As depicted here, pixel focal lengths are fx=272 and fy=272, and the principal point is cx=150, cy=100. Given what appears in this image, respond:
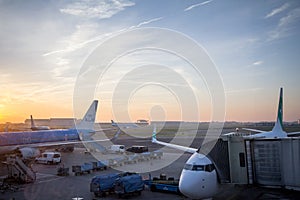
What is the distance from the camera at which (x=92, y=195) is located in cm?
2248

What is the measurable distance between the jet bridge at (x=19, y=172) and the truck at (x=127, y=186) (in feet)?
37.2

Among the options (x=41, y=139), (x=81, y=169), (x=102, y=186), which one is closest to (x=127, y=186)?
(x=102, y=186)

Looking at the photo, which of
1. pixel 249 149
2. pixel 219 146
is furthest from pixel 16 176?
pixel 249 149

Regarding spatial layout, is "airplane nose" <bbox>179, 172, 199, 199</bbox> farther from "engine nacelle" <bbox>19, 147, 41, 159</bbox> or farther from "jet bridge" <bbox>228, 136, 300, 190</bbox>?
"engine nacelle" <bbox>19, 147, 41, 159</bbox>

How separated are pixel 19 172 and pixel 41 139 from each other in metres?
17.8

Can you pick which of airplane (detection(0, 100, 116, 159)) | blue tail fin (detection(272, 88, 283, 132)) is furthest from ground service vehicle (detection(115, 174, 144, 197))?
airplane (detection(0, 100, 116, 159))

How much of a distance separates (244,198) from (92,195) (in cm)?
1200

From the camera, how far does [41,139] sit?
45.5 m

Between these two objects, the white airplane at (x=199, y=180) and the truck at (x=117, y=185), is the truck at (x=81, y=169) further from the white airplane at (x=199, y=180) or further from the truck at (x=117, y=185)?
the white airplane at (x=199, y=180)

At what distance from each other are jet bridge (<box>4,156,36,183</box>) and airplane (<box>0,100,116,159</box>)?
965cm

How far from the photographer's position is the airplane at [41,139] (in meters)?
39.5

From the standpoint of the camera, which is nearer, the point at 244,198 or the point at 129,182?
the point at 244,198

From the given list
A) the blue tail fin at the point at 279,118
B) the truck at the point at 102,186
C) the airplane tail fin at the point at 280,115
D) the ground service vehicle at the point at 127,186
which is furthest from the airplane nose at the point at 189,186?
the airplane tail fin at the point at 280,115

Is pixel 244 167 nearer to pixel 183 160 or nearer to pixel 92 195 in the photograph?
pixel 92 195
